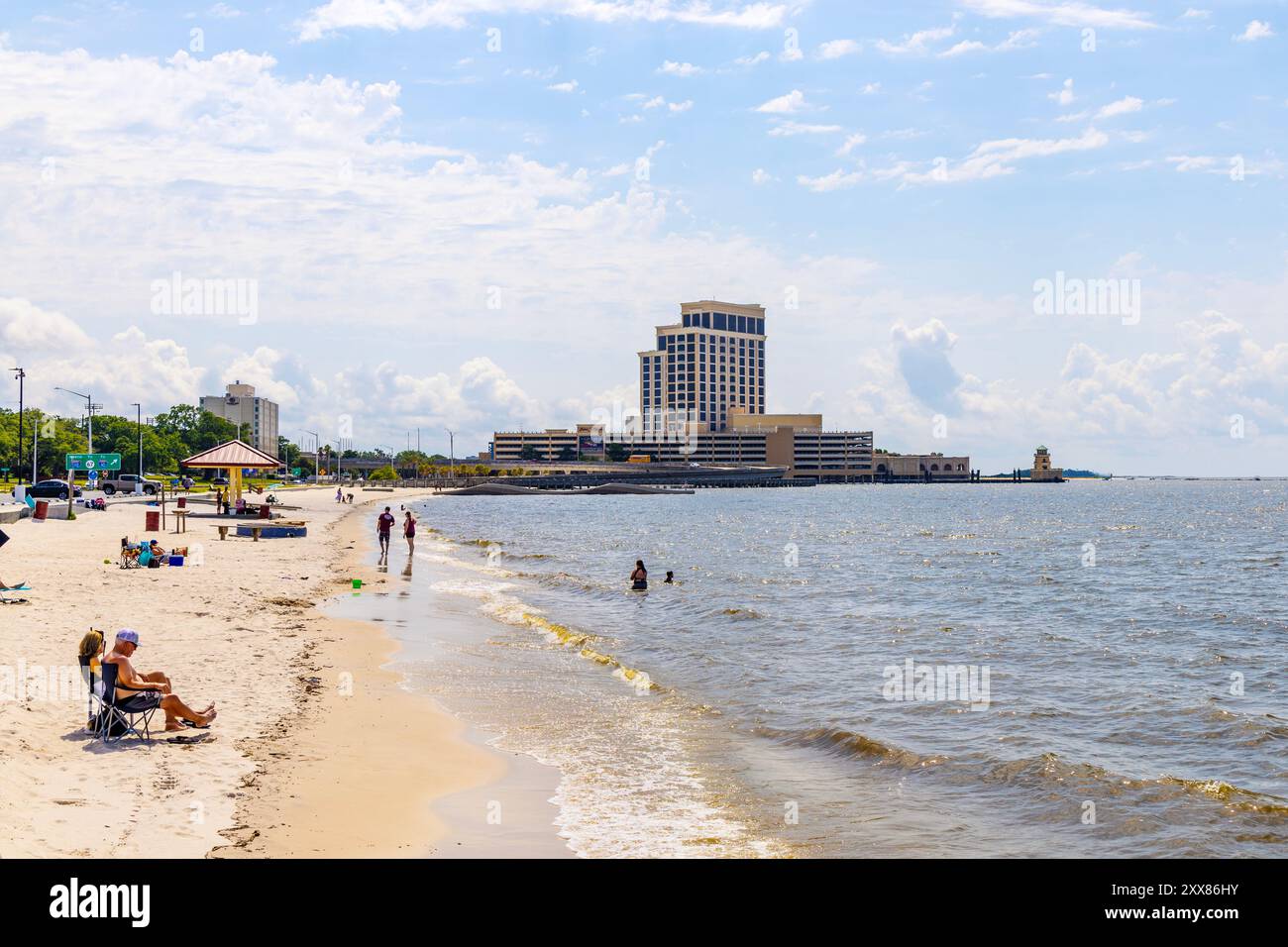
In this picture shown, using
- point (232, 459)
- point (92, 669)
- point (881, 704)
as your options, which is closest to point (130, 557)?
point (92, 669)

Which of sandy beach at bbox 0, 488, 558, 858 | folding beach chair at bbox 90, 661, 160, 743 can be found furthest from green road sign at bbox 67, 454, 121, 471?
folding beach chair at bbox 90, 661, 160, 743

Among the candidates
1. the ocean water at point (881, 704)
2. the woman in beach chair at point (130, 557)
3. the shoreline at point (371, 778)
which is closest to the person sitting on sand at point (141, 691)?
the shoreline at point (371, 778)

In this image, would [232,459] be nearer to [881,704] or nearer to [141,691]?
[881,704]

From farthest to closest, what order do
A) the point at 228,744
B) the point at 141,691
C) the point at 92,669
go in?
1. the point at 228,744
2. the point at 92,669
3. the point at 141,691

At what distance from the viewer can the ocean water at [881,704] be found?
41.0 feet

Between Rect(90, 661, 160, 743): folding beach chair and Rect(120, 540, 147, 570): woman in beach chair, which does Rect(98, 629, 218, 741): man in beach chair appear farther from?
Rect(120, 540, 147, 570): woman in beach chair

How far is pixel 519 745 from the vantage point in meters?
15.8

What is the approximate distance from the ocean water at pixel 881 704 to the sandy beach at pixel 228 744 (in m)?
1.55

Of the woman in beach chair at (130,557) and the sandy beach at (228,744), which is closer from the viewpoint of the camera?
the sandy beach at (228,744)

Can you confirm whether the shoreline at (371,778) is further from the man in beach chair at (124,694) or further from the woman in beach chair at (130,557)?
the woman in beach chair at (130,557)

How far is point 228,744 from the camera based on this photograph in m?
13.3

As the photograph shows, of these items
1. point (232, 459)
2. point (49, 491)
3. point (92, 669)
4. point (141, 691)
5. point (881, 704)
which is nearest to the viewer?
point (141, 691)

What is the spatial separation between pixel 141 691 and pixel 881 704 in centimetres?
1297

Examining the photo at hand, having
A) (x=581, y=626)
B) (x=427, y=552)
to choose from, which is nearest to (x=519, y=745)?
(x=581, y=626)
